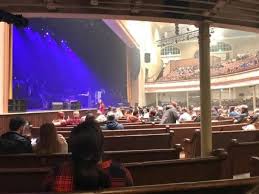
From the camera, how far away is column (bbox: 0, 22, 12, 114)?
9.36 metres

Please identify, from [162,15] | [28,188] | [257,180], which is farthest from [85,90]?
[257,180]

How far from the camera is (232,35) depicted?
107 ft

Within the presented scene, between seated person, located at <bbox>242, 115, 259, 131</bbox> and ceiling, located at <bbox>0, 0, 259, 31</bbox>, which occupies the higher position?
ceiling, located at <bbox>0, 0, 259, 31</bbox>

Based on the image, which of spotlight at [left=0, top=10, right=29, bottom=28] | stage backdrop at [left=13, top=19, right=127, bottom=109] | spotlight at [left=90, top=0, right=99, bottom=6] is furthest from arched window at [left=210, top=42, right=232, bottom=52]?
spotlight at [left=90, top=0, right=99, bottom=6]

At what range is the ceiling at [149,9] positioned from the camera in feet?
13.5

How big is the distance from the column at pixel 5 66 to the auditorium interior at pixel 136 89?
1.1 inches

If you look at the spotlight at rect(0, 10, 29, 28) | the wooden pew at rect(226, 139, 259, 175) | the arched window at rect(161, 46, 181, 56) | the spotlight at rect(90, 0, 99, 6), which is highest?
the arched window at rect(161, 46, 181, 56)

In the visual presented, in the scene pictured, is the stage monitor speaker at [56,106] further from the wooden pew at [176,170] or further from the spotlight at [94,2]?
the wooden pew at [176,170]

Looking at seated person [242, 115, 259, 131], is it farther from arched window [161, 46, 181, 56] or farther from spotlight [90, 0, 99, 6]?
arched window [161, 46, 181, 56]

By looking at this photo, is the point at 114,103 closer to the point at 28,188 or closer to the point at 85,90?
the point at 85,90

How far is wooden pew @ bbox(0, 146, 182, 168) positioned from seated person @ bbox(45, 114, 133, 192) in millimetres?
1484

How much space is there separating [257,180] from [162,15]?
10.9ft

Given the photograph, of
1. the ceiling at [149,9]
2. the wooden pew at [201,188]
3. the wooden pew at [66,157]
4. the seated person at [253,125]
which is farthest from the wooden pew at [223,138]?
the wooden pew at [201,188]

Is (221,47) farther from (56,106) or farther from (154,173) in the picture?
(154,173)
